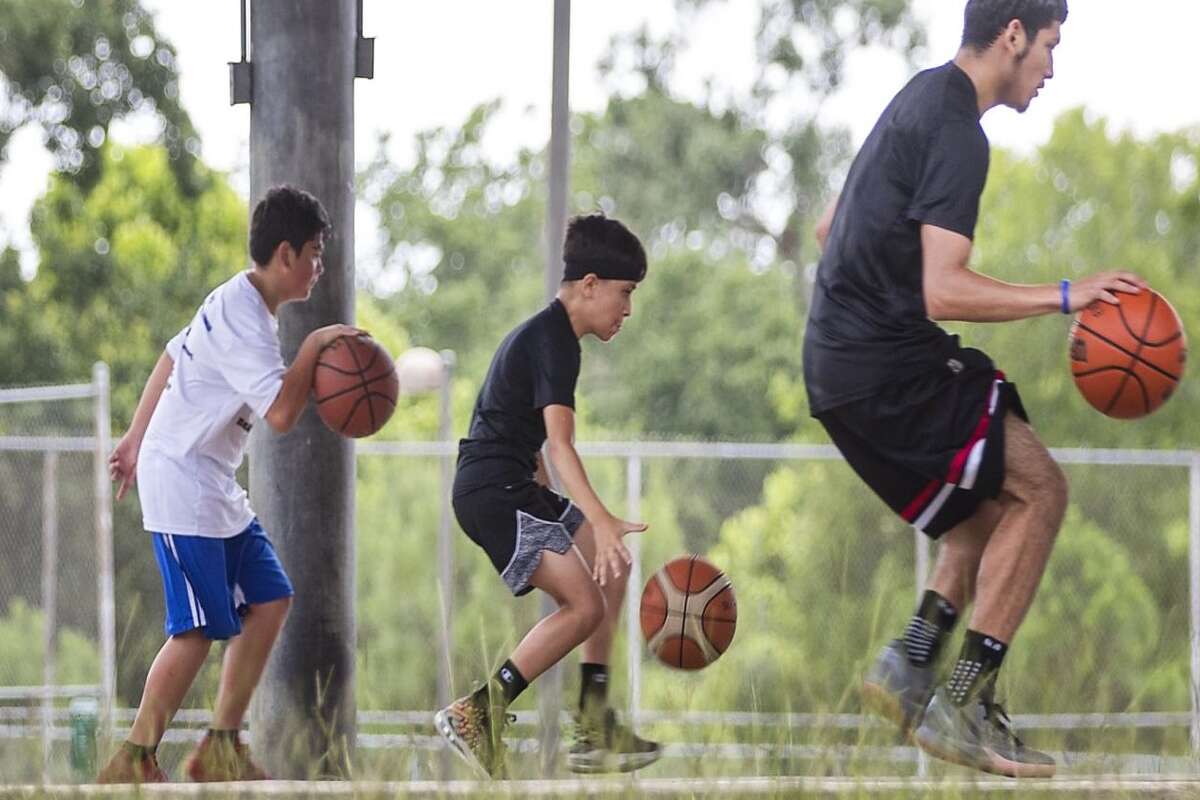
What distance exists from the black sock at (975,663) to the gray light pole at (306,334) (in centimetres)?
218

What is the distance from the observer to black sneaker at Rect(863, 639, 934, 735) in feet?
15.3

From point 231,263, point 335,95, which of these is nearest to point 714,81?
point 231,263

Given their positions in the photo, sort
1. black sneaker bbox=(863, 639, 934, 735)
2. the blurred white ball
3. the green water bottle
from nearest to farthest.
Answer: the green water bottle
black sneaker bbox=(863, 639, 934, 735)
the blurred white ball

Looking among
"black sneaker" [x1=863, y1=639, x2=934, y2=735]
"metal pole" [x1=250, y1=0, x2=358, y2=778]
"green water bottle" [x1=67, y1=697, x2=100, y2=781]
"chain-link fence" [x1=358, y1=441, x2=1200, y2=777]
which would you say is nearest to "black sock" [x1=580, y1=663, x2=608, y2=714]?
"black sneaker" [x1=863, y1=639, x2=934, y2=735]

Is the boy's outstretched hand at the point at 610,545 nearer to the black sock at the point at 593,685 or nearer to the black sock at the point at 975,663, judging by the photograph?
the black sock at the point at 593,685

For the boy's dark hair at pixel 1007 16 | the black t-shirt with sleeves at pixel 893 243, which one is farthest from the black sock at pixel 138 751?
the boy's dark hair at pixel 1007 16

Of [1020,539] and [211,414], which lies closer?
[1020,539]

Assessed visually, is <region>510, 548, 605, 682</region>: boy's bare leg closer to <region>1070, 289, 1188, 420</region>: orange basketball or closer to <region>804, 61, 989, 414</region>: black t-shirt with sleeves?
<region>804, 61, 989, 414</region>: black t-shirt with sleeves

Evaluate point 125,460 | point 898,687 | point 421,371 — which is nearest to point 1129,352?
point 898,687

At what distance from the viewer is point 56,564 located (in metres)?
17.2

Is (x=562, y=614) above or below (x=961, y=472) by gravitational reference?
below

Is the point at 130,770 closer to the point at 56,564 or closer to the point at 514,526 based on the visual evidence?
the point at 514,526

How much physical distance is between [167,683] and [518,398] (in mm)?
1350

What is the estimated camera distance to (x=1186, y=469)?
2092 cm
